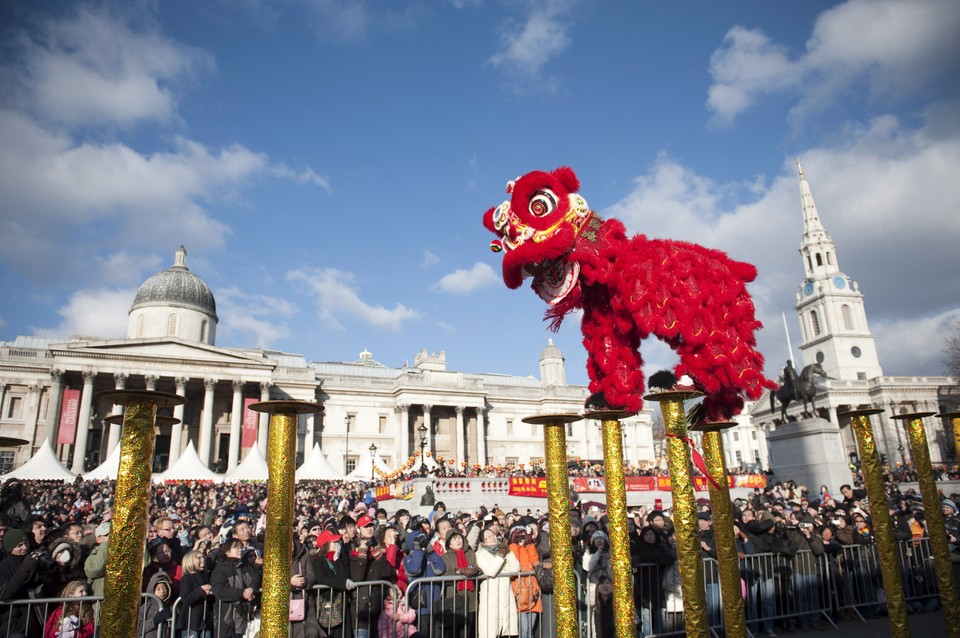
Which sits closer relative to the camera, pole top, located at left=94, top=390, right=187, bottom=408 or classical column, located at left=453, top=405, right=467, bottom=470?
pole top, located at left=94, top=390, right=187, bottom=408

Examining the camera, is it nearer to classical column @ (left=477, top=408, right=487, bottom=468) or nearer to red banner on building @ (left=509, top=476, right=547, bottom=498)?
red banner on building @ (left=509, top=476, right=547, bottom=498)

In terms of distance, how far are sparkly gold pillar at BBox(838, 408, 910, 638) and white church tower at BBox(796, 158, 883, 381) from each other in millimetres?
70311

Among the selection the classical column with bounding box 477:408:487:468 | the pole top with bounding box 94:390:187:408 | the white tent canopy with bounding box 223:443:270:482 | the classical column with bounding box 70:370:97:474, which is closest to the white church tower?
the classical column with bounding box 477:408:487:468

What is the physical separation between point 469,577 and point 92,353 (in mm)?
40811

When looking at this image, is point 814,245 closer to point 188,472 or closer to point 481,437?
point 481,437

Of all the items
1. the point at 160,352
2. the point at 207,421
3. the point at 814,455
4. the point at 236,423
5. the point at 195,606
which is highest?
the point at 160,352

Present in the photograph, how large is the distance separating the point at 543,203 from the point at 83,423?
137 feet

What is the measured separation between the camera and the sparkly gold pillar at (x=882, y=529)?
509 centimetres

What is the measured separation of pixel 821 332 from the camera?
232ft

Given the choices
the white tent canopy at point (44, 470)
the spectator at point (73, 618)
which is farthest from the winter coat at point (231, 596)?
the white tent canopy at point (44, 470)

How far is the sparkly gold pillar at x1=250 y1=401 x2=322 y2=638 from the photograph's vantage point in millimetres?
3732

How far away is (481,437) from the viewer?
53.7 meters

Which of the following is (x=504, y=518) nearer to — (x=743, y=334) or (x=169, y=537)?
(x=169, y=537)

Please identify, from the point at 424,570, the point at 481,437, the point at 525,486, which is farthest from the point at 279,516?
the point at 481,437
